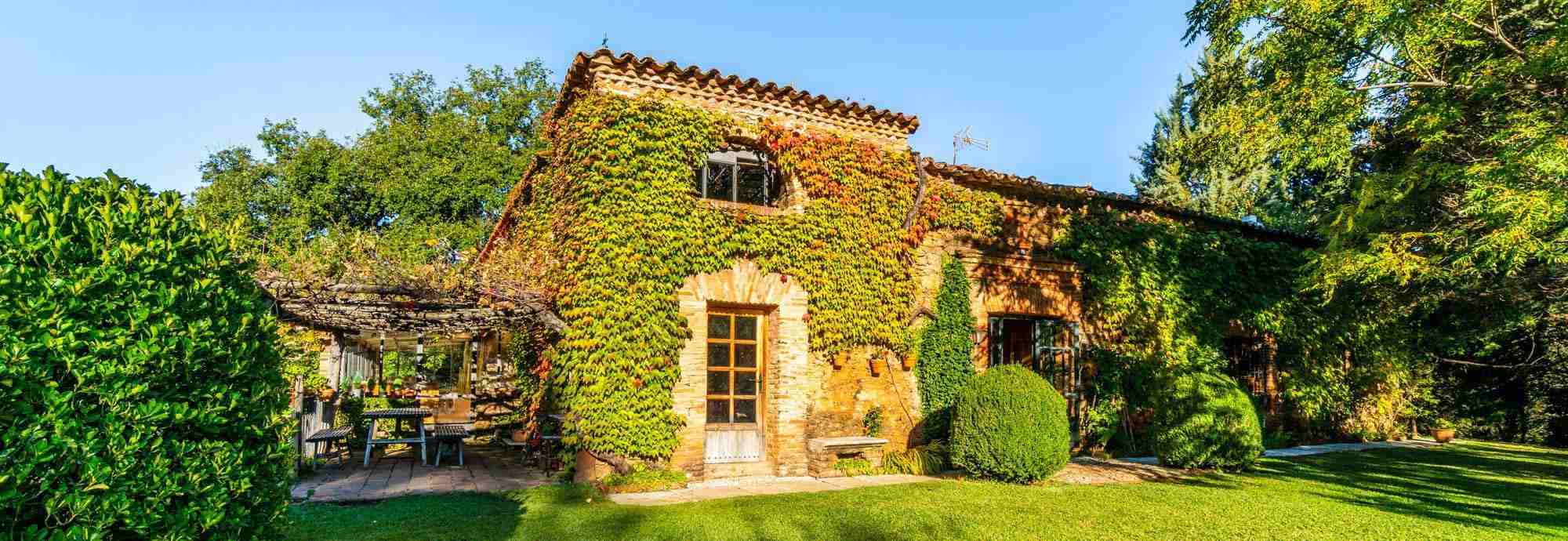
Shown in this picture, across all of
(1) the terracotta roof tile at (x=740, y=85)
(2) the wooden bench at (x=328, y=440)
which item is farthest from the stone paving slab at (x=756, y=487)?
(1) the terracotta roof tile at (x=740, y=85)

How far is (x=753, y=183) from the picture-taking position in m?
9.47

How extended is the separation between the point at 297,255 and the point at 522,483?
3.00 m

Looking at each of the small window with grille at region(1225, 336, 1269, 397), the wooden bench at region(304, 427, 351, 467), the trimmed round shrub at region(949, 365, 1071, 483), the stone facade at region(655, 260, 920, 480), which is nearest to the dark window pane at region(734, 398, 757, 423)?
the stone facade at region(655, 260, 920, 480)

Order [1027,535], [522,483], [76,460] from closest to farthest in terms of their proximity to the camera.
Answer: [76,460] → [1027,535] → [522,483]

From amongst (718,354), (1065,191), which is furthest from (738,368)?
(1065,191)

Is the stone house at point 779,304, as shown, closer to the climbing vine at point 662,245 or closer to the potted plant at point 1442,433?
the climbing vine at point 662,245

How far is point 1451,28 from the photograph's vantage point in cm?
840

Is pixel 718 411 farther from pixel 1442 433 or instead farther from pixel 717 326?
pixel 1442 433

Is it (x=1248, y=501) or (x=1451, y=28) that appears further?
(x=1451, y=28)

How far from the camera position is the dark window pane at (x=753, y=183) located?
9367mm

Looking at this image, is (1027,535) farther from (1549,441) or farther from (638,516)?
(1549,441)

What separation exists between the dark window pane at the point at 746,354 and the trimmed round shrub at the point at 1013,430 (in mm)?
2355

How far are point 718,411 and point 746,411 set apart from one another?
0.34 m

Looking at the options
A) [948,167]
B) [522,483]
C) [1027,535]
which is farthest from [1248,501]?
[522,483]
